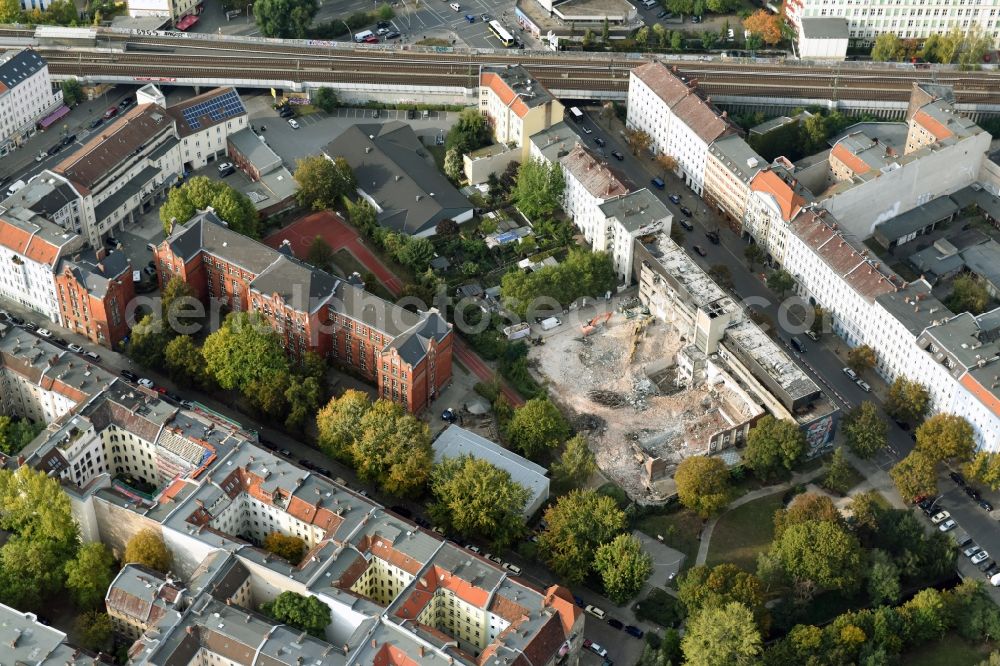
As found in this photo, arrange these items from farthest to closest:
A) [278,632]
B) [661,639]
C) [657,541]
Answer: [657,541] → [661,639] → [278,632]

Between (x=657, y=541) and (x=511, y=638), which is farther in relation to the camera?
(x=657, y=541)

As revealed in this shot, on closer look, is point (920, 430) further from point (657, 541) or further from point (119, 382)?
point (119, 382)

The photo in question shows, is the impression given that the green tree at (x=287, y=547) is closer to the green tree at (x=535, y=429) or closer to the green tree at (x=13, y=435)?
the green tree at (x=535, y=429)

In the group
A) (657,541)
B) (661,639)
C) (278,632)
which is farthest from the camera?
(657,541)

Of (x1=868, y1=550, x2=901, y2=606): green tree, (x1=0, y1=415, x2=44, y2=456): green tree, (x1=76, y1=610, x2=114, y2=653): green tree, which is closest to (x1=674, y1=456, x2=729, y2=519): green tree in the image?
(x1=868, y1=550, x2=901, y2=606): green tree

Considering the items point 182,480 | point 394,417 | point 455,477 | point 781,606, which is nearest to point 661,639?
point 781,606
